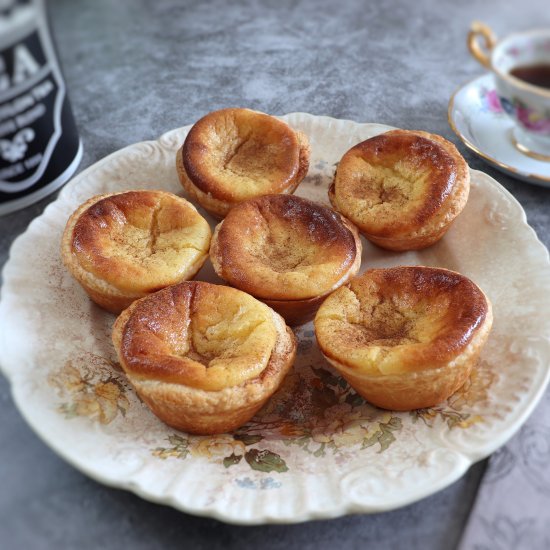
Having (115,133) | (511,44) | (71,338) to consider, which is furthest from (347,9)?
(71,338)

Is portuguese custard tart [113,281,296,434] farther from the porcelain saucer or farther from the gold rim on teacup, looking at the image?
the gold rim on teacup

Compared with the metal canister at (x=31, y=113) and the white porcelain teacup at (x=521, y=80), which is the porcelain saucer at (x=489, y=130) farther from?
the metal canister at (x=31, y=113)

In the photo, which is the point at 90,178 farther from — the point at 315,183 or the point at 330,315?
the point at 330,315

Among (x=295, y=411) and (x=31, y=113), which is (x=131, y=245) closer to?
(x=31, y=113)

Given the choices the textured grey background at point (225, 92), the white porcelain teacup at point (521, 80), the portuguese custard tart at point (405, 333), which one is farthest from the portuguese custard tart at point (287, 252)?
the white porcelain teacup at point (521, 80)

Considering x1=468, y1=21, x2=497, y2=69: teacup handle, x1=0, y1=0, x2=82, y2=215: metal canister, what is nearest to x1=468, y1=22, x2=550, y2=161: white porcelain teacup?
x1=468, y1=21, x2=497, y2=69: teacup handle

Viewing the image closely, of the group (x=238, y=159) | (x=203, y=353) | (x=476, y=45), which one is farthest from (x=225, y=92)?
(x=203, y=353)
